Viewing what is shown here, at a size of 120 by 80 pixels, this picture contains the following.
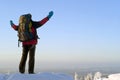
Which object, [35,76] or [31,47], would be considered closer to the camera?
[35,76]

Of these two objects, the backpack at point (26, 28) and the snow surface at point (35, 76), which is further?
the backpack at point (26, 28)

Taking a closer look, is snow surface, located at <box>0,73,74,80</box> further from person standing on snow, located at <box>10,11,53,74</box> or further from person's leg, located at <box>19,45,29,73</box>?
person's leg, located at <box>19,45,29,73</box>

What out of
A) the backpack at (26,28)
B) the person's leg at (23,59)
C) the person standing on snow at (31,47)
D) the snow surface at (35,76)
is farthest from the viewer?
the person's leg at (23,59)

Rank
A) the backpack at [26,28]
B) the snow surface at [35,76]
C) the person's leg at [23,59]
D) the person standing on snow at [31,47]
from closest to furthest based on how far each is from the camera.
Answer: the snow surface at [35,76], the backpack at [26,28], the person standing on snow at [31,47], the person's leg at [23,59]

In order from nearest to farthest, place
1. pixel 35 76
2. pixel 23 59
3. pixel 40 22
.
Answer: pixel 35 76 < pixel 40 22 < pixel 23 59

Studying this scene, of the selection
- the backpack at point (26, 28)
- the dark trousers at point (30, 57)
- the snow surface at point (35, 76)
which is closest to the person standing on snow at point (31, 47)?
the dark trousers at point (30, 57)

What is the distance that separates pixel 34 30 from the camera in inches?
626

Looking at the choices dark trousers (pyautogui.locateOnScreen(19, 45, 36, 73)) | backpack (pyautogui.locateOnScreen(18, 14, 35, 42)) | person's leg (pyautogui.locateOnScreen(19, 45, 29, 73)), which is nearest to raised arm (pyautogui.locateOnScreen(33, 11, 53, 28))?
backpack (pyautogui.locateOnScreen(18, 14, 35, 42))

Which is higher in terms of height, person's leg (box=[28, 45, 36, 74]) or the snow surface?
person's leg (box=[28, 45, 36, 74])

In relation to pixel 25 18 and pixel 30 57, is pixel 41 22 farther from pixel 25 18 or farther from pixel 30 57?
pixel 30 57

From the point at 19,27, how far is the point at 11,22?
73 centimetres

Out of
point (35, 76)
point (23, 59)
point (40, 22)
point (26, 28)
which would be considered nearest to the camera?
point (35, 76)

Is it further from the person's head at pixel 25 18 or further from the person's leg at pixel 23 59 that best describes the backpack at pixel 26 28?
the person's leg at pixel 23 59

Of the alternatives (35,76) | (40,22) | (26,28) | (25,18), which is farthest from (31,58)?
(35,76)
